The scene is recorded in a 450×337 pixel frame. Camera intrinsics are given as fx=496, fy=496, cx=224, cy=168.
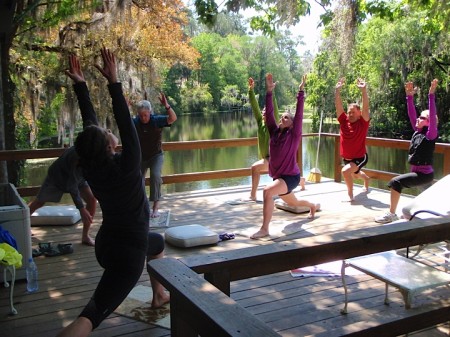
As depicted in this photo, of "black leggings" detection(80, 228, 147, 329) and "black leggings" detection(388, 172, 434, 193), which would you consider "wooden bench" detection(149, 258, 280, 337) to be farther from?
"black leggings" detection(388, 172, 434, 193)

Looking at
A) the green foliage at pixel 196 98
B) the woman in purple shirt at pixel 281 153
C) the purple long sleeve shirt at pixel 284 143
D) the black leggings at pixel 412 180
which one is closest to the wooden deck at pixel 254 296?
the woman in purple shirt at pixel 281 153

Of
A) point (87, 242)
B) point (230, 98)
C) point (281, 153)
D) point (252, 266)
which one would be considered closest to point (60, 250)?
point (87, 242)

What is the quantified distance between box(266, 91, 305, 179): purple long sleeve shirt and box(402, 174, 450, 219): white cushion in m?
1.17

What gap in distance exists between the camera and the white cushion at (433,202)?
429 cm

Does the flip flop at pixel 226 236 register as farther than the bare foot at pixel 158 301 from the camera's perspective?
Yes

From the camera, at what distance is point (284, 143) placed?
493 centimetres

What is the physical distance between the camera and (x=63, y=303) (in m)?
3.45

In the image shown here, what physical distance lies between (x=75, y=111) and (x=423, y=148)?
29.0ft

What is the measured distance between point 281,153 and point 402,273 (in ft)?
7.26

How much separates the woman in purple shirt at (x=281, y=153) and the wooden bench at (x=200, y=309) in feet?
10.8

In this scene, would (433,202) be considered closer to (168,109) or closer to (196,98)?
(168,109)

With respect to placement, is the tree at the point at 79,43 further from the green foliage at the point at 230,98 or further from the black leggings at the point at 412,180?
the green foliage at the point at 230,98

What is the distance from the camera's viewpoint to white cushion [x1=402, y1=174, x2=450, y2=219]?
4285mm

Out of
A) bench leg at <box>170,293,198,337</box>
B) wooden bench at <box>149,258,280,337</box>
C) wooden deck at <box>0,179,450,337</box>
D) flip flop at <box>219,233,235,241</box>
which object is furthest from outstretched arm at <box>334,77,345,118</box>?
bench leg at <box>170,293,198,337</box>
